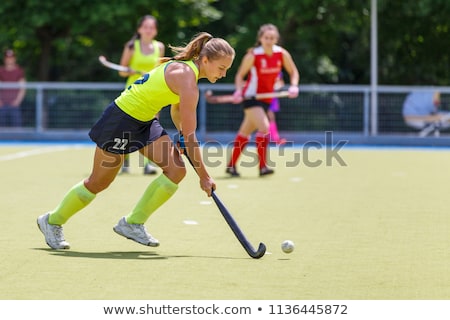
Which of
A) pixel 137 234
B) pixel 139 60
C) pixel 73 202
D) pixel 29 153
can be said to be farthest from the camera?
pixel 29 153

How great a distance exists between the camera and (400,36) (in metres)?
24.7

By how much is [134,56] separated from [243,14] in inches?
414

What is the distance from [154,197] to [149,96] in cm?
72

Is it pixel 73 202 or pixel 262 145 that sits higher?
pixel 73 202

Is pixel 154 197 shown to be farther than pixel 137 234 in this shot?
No

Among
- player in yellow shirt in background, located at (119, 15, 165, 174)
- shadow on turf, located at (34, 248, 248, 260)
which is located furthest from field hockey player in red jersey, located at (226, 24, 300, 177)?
shadow on turf, located at (34, 248, 248, 260)

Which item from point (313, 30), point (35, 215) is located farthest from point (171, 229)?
point (313, 30)

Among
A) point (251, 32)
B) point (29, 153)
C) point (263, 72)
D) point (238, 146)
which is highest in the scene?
Answer: point (251, 32)

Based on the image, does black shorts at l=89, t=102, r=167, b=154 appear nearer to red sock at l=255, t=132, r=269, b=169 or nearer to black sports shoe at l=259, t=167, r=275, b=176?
red sock at l=255, t=132, r=269, b=169

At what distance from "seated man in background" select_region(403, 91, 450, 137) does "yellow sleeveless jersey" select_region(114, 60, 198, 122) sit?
42.5 feet

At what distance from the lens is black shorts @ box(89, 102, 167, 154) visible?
7762 mm

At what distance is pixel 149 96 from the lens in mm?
7684

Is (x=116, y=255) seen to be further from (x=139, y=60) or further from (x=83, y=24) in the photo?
(x=83, y=24)

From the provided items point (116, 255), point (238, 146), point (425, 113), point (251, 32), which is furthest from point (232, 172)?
point (251, 32)
